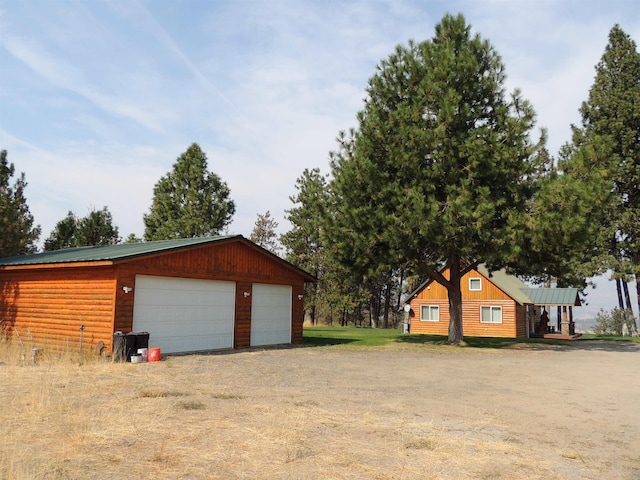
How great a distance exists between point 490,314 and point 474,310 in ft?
3.97

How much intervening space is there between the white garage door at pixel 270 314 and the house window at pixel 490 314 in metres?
19.6

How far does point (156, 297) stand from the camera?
16.2m

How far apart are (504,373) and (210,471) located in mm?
10769

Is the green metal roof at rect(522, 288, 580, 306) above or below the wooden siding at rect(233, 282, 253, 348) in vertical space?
above

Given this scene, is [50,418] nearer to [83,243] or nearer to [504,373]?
[504,373]

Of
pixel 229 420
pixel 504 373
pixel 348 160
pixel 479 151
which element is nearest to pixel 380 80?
pixel 348 160

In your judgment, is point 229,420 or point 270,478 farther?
point 229,420

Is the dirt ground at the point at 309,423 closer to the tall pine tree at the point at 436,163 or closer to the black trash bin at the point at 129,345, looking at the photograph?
the black trash bin at the point at 129,345

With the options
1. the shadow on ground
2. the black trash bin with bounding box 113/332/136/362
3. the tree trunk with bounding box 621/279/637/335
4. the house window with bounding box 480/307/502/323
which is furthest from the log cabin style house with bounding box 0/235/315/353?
the tree trunk with bounding box 621/279/637/335

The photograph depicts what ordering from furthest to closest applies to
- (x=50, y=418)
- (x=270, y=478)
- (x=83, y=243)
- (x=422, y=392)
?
(x=83, y=243), (x=422, y=392), (x=50, y=418), (x=270, y=478)

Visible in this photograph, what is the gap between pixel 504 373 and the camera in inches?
532

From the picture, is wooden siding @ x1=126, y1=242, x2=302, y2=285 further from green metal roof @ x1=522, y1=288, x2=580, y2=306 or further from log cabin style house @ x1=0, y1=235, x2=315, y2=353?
green metal roof @ x1=522, y1=288, x2=580, y2=306

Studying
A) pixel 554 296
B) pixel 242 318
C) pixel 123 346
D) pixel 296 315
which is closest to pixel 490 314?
pixel 554 296

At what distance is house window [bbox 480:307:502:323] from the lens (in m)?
35.2
